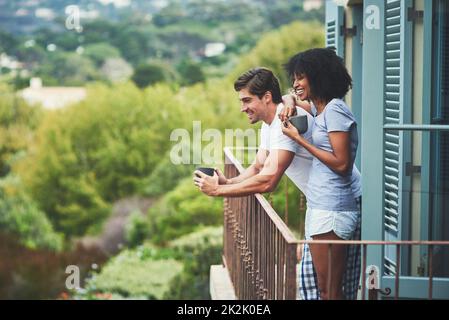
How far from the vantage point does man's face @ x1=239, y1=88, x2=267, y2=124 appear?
4375 mm

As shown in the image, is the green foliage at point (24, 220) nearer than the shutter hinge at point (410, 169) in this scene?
No

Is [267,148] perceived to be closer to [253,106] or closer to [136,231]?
[253,106]

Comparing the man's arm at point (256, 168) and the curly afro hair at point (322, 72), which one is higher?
the curly afro hair at point (322, 72)

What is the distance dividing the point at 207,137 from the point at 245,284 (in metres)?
24.8

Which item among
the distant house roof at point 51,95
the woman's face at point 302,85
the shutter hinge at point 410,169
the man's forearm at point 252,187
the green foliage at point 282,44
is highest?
the green foliage at point 282,44

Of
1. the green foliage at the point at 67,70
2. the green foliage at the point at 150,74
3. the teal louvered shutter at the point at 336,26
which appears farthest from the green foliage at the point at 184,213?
the green foliage at the point at 67,70

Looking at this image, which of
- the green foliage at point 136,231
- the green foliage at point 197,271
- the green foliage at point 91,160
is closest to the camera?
the green foliage at point 197,271

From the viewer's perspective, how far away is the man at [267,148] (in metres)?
4.12

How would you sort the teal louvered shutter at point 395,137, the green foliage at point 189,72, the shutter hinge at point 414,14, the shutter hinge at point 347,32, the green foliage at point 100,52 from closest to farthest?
the teal louvered shutter at point 395,137 < the shutter hinge at point 414,14 < the shutter hinge at point 347,32 < the green foliage at point 189,72 < the green foliage at point 100,52

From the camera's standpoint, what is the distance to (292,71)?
14.0ft

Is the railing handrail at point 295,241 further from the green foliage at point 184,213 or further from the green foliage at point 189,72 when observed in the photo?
the green foliage at point 189,72

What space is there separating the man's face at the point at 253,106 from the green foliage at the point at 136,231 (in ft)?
80.2

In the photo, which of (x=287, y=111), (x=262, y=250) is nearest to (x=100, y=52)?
(x=262, y=250)

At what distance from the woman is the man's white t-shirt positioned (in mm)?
60
